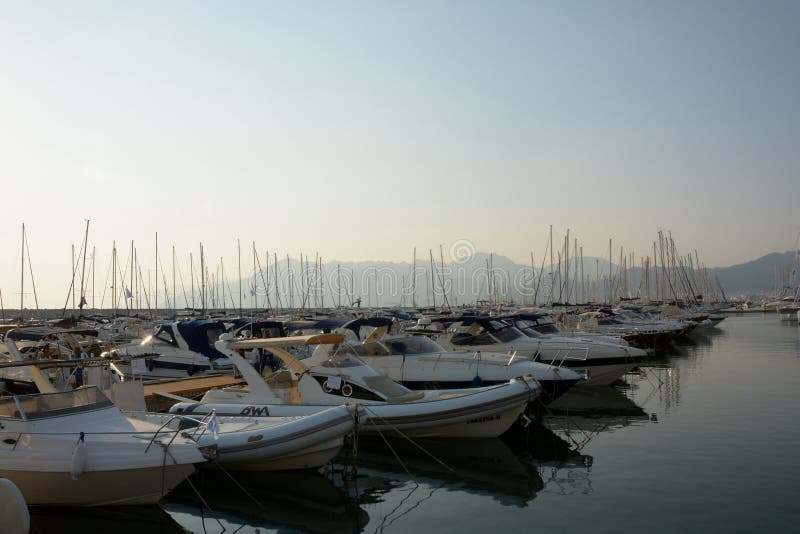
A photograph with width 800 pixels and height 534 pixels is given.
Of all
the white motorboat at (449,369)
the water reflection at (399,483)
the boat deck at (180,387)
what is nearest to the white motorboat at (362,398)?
the water reflection at (399,483)

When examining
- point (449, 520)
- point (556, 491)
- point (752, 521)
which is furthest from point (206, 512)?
point (752, 521)

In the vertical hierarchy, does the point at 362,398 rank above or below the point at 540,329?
below

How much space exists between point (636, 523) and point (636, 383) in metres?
17.5

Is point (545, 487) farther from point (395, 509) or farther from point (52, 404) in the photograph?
point (52, 404)

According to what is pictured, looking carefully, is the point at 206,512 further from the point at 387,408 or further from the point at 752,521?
the point at 752,521

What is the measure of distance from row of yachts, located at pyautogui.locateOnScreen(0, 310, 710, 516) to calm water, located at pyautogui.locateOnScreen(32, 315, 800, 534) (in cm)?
60

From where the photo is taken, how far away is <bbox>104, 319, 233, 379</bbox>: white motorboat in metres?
26.9

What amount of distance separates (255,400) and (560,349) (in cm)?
1258

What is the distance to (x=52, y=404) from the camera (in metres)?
11.6

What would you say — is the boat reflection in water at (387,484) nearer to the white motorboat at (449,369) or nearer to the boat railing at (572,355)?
the white motorboat at (449,369)

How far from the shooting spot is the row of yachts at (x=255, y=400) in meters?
10.6

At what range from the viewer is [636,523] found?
10.4m

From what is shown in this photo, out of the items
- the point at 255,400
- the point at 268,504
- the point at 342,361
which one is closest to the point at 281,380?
the point at 255,400

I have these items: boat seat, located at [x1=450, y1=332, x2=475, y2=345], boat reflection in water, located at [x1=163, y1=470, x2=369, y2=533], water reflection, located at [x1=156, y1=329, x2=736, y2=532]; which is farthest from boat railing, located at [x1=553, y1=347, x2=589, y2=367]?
boat reflection in water, located at [x1=163, y1=470, x2=369, y2=533]
